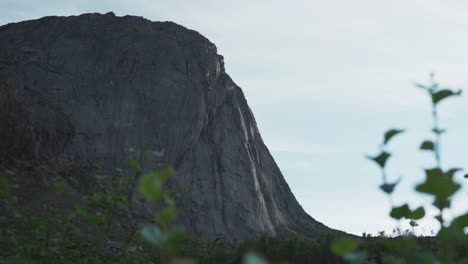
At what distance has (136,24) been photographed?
124ft

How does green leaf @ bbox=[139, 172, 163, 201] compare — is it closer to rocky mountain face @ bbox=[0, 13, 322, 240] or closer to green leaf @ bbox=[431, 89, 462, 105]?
green leaf @ bbox=[431, 89, 462, 105]

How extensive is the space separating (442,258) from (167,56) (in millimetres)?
34230

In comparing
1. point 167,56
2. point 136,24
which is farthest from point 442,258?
point 136,24

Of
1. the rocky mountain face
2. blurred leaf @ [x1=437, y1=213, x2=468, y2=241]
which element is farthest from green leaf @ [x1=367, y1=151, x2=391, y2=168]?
the rocky mountain face

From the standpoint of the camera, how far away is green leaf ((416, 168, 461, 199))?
1.45 m

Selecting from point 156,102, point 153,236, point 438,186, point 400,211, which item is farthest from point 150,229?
point 156,102

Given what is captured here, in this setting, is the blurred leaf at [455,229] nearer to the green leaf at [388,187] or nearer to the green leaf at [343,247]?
the green leaf at [388,187]

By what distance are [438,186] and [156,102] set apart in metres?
32.0

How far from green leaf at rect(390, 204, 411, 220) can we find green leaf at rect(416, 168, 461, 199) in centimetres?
38

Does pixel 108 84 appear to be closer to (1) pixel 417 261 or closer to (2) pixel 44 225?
(2) pixel 44 225

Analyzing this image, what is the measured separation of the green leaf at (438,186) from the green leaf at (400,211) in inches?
14.9

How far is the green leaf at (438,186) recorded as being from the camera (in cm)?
145

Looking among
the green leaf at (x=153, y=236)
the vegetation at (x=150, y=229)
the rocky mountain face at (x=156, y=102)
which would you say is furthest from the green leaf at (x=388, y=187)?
the rocky mountain face at (x=156, y=102)

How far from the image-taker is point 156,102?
33.1m
